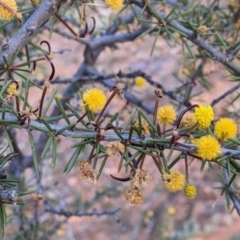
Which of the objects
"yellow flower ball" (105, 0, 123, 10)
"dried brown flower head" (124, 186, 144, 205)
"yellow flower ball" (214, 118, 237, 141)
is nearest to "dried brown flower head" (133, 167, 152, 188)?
"dried brown flower head" (124, 186, 144, 205)

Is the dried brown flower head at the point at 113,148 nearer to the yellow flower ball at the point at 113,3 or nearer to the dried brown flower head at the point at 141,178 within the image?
the dried brown flower head at the point at 141,178

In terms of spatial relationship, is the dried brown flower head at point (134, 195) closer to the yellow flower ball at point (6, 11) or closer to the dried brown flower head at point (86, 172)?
the dried brown flower head at point (86, 172)

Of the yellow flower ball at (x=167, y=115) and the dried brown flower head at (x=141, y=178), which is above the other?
the yellow flower ball at (x=167, y=115)

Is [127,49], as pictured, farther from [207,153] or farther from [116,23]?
[207,153]

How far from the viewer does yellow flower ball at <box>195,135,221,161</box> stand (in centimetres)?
56

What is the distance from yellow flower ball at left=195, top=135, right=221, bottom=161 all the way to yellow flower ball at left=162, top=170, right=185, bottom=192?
0.16 feet

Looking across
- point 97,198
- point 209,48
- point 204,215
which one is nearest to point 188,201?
point 204,215

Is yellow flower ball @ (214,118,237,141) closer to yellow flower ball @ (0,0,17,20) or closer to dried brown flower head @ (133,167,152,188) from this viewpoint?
dried brown flower head @ (133,167,152,188)

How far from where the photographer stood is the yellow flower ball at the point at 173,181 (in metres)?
0.59

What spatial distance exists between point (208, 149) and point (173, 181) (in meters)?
0.07

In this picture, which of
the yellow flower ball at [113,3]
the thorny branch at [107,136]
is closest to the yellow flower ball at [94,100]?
the thorny branch at [107,136]

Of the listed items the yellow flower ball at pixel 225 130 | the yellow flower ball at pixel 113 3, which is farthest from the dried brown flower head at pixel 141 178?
the yellow flower ball at pixel 113 3

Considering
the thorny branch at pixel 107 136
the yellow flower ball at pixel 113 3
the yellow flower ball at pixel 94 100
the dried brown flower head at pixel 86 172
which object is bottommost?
the dried brown flower head at pixel 86 172

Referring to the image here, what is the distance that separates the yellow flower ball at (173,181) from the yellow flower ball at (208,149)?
2.0 inches
